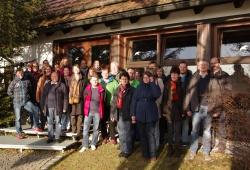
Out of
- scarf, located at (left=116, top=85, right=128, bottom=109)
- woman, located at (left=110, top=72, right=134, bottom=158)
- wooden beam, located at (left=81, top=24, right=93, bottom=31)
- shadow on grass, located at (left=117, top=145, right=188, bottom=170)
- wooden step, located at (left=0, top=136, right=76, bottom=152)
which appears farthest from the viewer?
wooden beam, located at (left=81, top=24, right=93, bottom=31)

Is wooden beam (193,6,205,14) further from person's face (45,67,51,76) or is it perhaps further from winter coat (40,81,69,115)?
person's face (45,67,51,76)

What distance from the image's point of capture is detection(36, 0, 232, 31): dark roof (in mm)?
9488

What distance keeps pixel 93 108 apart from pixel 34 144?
5.73ft

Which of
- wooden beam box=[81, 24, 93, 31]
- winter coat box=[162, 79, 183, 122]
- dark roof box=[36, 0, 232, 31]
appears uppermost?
dark roof box=[36, 0, 232, 31]

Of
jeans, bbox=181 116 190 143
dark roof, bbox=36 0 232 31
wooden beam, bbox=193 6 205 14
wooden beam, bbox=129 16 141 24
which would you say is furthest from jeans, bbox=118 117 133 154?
wooden beam, bbox=129 16 141 24

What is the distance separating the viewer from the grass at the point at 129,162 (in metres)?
7.58

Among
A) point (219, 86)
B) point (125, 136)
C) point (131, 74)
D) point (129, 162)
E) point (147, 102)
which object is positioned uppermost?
point (131, 74)

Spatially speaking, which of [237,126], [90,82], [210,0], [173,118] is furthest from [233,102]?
[90,82]

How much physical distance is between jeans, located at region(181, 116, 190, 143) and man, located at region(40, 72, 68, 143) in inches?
112

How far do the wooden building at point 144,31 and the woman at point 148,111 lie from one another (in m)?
2.02

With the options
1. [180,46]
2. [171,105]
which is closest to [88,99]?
[171,105]

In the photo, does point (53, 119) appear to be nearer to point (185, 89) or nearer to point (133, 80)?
point (133, 80)

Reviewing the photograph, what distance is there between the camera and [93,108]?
9016mm

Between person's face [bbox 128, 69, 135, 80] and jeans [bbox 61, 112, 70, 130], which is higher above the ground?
person's face [bbox 128, 69, 135, 80]
